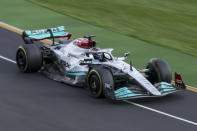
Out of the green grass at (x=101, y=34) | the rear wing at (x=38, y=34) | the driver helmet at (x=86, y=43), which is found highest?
the driver helmet at (x=86, y=43)

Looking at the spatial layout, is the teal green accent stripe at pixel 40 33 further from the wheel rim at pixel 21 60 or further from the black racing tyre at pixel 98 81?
the black racing tyre at pixel 98 81

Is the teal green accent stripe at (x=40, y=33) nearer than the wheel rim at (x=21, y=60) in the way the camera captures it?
No

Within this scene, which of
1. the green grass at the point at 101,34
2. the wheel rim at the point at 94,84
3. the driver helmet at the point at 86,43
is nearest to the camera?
the wheel rim at the point at 94,84

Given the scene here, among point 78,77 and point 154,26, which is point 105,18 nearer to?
point 154,26

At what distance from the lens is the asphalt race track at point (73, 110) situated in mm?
14523

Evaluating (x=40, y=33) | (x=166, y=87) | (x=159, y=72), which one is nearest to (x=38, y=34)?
(x=40, y=33)

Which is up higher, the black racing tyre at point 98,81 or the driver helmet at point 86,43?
the driver helmet at point 86,43

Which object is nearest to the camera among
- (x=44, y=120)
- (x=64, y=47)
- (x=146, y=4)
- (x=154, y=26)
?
(x=44, y=120)

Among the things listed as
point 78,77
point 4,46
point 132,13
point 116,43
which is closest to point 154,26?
point 132,13

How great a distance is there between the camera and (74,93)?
17.0m

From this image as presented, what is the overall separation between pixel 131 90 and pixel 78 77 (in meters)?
2.00

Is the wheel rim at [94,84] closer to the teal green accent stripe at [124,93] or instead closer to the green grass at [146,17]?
the teal green accent stripe at [124,93]

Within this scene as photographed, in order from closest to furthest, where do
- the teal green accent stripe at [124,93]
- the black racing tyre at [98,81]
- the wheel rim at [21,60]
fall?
1. the teal green accent stripe at [124,93]
2. the black racing tyre at [98,81]
3. the wheel rim at [21,60]

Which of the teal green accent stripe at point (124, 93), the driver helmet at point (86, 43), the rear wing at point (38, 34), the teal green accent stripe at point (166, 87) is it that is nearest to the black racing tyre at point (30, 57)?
the rear wing at point (38, 34)
